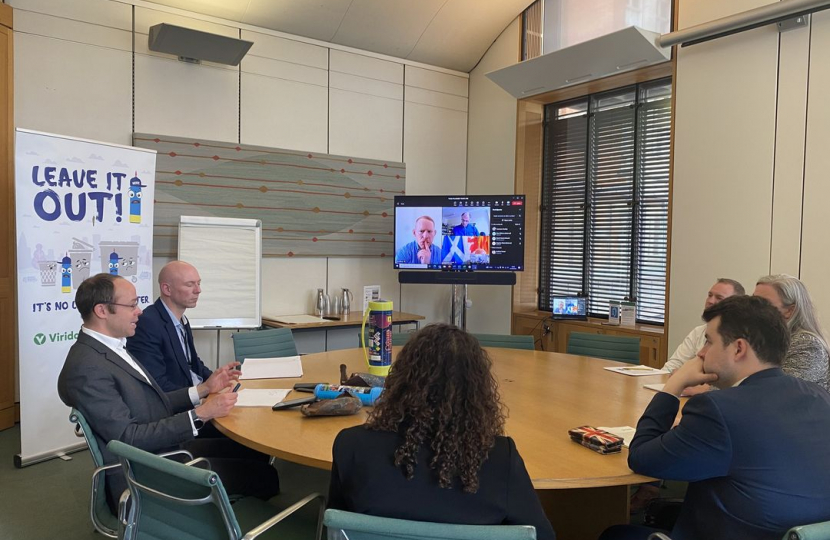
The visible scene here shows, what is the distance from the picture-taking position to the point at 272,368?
3213 millimetres

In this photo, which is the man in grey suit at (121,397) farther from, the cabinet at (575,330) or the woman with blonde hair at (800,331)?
the cabinet at (575,330)

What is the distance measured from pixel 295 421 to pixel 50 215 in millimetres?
2774

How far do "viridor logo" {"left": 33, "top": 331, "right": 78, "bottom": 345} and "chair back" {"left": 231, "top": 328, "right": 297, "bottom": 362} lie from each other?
1165 millimetres

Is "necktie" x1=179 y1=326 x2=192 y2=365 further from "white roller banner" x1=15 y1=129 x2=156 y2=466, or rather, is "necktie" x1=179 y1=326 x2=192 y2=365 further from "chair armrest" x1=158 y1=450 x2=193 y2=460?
"white roller banner" x1=15 y1=129 x2=156 y2=466

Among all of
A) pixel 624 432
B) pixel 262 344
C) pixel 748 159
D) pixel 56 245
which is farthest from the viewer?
pixel 748 159

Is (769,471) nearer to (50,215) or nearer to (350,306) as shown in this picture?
(50,215)

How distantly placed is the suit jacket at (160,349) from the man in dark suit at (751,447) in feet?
7.55

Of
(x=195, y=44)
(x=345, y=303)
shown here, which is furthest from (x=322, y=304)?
(x=195, y=44)

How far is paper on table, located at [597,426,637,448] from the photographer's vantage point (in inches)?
83.0

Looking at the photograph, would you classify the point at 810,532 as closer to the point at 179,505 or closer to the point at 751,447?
the point at 751,447

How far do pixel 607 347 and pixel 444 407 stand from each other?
9.90ft

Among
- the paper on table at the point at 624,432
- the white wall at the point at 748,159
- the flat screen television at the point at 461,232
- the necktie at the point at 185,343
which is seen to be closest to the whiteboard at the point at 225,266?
the flat screen television at the point at 461,232

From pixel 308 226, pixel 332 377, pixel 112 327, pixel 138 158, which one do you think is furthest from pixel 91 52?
pixel 332 377

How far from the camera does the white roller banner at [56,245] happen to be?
392 cm
